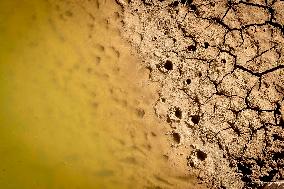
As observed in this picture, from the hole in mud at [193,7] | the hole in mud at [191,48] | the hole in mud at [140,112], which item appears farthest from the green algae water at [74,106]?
the hole in mud at [193,7]

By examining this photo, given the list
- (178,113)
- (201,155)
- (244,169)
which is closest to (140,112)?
(178,113)

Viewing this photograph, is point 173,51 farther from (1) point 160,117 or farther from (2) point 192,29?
(1) point 160,117

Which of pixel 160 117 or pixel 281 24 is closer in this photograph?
pixel 281 24

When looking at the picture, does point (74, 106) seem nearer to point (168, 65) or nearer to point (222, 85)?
point (168, 65)

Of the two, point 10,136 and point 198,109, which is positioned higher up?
point 198,109

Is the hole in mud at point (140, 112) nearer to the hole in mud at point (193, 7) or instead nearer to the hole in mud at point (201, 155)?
the hole in mud at point (201, 155)

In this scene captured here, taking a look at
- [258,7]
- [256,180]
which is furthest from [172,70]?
[256,180]
